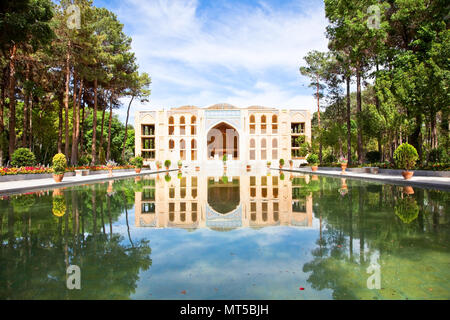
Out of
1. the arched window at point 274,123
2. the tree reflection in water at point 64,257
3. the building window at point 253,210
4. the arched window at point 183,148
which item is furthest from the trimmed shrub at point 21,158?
the arched window at point 274,123

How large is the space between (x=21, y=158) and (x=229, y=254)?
17.0 m

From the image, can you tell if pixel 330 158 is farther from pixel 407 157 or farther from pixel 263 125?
pixel 407 157

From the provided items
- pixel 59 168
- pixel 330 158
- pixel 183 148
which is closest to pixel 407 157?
pixel 59 168

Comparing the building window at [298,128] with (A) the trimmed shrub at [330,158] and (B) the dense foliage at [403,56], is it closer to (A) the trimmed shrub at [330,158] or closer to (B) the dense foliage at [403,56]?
(A) the trimmed shrub at [330,158]

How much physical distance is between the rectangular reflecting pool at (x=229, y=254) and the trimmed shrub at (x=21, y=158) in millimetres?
12395

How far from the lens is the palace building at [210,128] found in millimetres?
47344

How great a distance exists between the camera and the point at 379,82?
57.6 ft

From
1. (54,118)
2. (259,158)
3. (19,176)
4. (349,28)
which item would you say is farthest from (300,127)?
(19,176)

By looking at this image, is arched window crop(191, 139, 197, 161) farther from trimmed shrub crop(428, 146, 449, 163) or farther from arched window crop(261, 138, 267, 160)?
trimmed shrub crop(428, 146, 449, 163)

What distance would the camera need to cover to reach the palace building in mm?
47344

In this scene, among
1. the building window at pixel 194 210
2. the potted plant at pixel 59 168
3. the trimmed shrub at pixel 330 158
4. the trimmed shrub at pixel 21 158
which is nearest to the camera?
the building window at pixel 194 210

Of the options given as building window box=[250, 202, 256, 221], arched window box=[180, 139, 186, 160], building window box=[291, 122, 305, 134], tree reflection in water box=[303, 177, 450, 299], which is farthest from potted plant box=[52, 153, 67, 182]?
building window box=[291, 122, 305, 134]

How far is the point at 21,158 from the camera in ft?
52.7

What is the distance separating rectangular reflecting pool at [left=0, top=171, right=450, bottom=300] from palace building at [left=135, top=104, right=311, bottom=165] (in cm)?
4180
